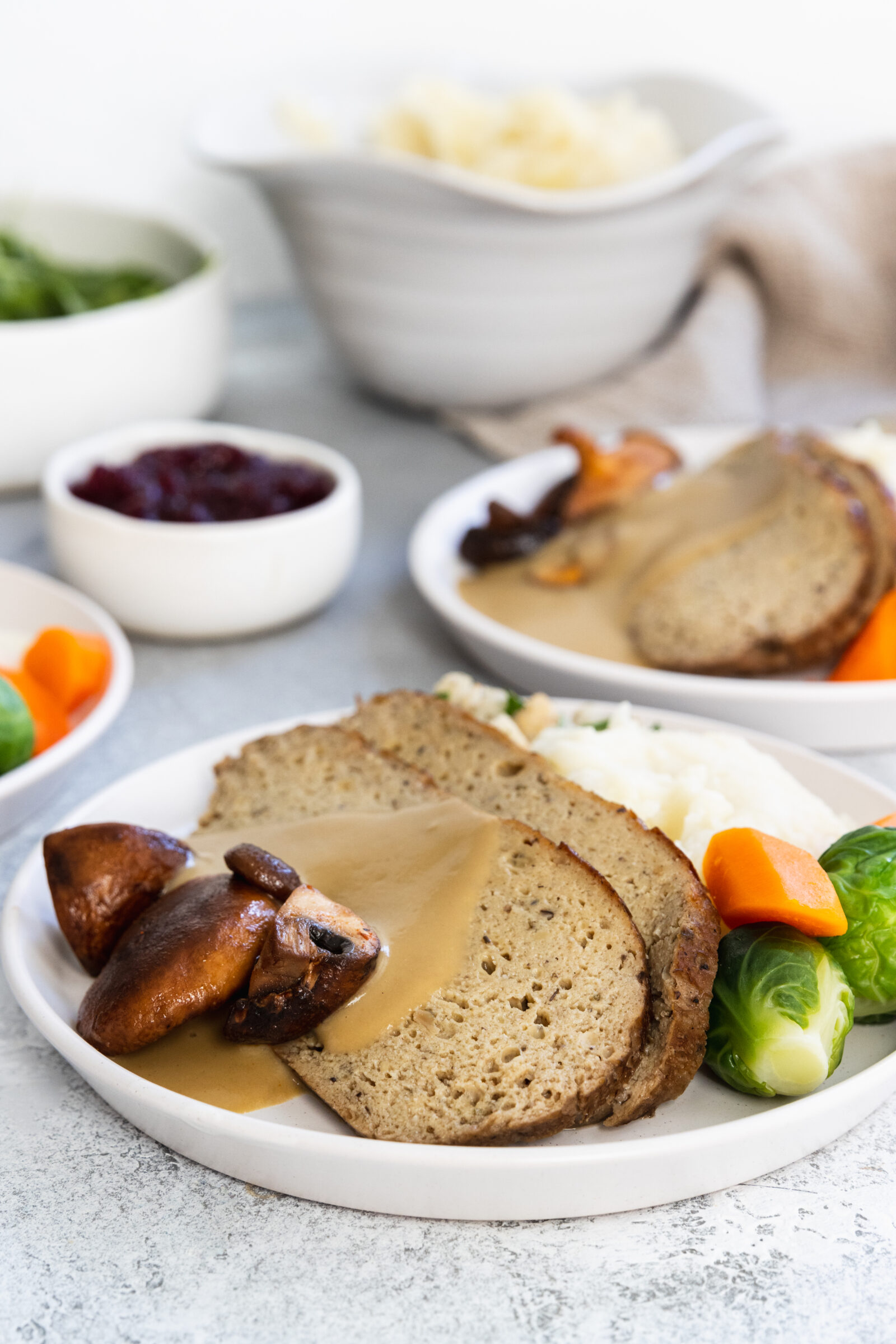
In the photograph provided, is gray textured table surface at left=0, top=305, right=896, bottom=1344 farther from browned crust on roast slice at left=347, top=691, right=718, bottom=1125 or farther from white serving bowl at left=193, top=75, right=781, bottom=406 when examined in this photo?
white serving bowl at left=193, top=75, right=781, bottom=406

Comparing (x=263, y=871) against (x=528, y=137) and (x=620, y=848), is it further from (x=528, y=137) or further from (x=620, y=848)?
(x=528, y=137)

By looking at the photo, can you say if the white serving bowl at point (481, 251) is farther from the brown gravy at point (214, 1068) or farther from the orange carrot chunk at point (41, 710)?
the brown gravy at point (214, 1068)

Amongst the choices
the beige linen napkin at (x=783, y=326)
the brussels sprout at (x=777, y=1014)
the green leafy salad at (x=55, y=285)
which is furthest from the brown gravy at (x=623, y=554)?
the green leafy salad at (x=55, y=285)

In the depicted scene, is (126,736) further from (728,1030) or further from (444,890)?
(728,1030)

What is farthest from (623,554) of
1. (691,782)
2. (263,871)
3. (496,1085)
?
(496,1085)

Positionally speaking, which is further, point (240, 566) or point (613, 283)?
point (613, 283)

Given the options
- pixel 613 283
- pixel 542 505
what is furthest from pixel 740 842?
pixel 613 283
